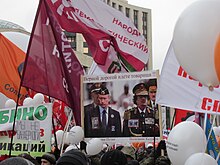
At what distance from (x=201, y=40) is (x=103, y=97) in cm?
390

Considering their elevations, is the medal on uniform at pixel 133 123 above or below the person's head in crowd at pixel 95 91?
below

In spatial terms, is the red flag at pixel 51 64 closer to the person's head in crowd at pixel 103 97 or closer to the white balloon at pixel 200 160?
the person's head in crowd at pixel 103 97

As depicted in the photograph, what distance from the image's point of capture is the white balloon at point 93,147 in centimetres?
650

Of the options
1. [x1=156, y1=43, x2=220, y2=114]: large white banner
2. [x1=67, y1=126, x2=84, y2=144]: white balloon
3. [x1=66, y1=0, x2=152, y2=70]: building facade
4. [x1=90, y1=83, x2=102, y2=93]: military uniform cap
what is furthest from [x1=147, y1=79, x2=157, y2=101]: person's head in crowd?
[x1=66, y1=0, x2=152, y2=70]: building facade

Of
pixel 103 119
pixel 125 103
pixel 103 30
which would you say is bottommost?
pixel 103 119

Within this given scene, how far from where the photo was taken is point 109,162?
4.47 meters

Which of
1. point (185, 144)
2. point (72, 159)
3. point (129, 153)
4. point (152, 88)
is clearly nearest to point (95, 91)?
point (152, 88)

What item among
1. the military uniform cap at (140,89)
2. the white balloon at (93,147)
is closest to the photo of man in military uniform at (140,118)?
the military uniform cap at (140,89)

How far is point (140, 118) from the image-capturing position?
277 inches

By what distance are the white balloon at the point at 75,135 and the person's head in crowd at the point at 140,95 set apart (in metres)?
1.01

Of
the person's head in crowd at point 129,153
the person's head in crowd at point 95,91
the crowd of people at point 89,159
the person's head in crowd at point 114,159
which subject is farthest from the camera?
the person's head in crowd at point 95,91

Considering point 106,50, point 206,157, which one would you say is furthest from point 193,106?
point 106,50

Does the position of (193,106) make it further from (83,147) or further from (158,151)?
(83,147)

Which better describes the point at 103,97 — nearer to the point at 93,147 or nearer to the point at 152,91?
the point at 152,91
